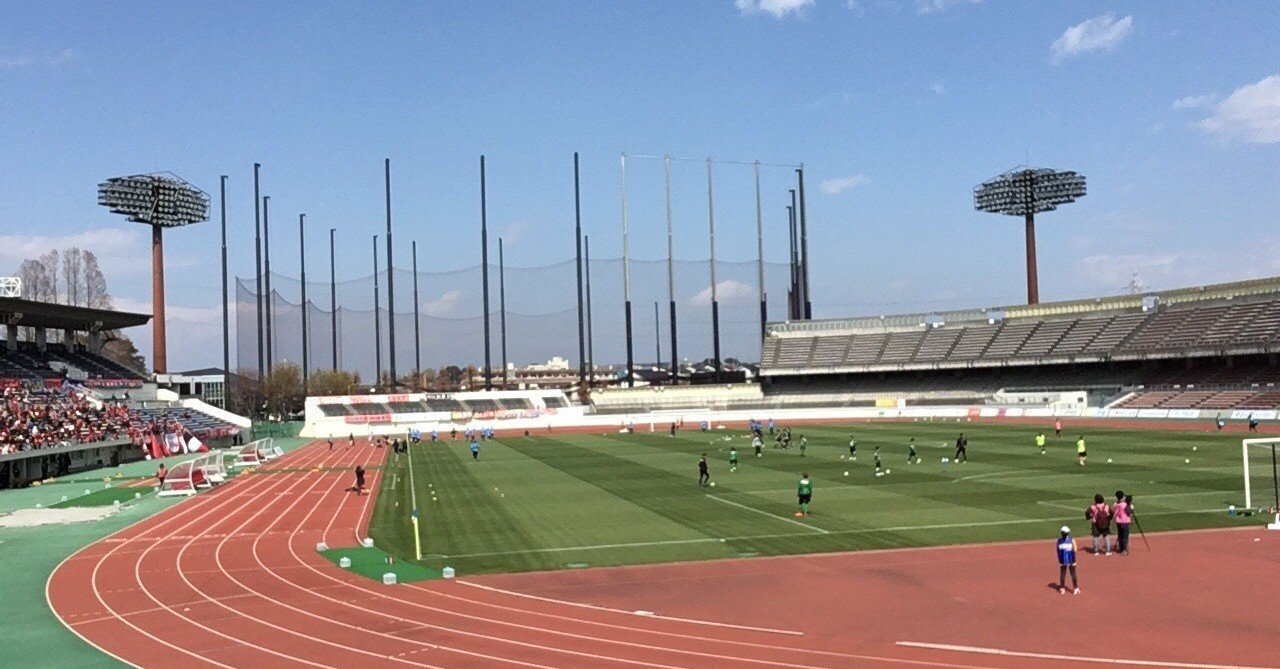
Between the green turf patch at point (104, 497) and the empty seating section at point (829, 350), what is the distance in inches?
2530

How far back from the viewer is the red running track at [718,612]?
13562 mm

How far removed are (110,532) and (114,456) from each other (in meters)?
28.6

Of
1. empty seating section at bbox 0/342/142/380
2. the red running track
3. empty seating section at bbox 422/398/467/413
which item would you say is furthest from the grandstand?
empty seating section at bbox 0/342/142/380

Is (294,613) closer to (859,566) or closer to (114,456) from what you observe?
(859,566)

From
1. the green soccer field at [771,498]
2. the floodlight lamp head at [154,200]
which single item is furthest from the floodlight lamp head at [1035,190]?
the floodlight lamp head at [154,200]

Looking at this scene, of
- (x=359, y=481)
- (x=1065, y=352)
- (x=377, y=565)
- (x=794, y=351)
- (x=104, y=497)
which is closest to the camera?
(x=377, y=565)

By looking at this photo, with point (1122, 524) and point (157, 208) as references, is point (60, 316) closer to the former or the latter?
point (157, 208)

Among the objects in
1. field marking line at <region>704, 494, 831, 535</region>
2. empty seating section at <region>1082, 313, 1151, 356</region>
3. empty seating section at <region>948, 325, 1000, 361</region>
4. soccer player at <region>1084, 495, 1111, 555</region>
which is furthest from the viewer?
empty seating section at <region>948, 325, 1000, 361</region>

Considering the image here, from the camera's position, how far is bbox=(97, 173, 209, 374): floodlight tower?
76.8 metres

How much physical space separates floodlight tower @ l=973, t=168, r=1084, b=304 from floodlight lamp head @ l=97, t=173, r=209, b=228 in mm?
73940

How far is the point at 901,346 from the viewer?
8931cm

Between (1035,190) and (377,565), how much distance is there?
90732 mm

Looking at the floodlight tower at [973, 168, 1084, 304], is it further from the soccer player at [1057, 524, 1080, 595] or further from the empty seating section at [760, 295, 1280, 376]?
the soccer player at [1057, 524, 1080, 595]

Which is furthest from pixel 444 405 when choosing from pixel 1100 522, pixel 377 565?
pixel 1100 522
